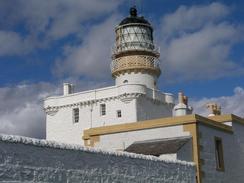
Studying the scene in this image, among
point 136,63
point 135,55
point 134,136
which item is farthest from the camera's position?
point 135,55

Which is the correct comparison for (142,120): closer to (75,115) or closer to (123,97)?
(123,97)

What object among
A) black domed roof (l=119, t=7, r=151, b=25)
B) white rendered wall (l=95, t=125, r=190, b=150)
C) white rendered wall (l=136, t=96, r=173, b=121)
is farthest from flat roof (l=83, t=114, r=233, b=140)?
black domed roof (l=119, t=7, r=151, b=25)

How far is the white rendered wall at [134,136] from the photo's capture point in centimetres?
1931

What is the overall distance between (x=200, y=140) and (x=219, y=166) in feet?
6.29

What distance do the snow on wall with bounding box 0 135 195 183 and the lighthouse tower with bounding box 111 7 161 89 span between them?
2667cm

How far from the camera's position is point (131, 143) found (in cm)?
2008

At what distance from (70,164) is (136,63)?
31007mm

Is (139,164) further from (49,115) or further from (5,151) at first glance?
(49,115)

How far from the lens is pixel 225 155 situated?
2041cm

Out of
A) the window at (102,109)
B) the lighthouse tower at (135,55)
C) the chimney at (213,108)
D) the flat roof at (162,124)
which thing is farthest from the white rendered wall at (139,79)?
the flat roof at (162,124)

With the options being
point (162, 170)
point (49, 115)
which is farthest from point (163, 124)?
point (49, 115)

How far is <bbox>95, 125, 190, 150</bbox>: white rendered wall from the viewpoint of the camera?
19.3 metres

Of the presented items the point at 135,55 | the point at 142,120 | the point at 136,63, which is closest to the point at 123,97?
the point at 142,120

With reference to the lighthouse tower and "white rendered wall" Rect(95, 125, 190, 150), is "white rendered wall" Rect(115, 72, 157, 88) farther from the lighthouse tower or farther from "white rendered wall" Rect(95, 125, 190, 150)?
"white rendered wall" Rect(95, 125, 190, 150)
